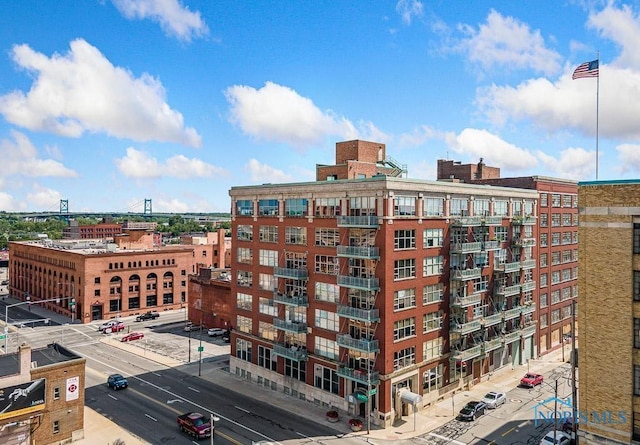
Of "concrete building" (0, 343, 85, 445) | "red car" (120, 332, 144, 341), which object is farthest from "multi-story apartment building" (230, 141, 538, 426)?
"red car" (120, 332, 144, 341)

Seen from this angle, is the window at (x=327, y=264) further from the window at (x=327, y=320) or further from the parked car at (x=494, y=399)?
the parked car at (x=494, y=399)

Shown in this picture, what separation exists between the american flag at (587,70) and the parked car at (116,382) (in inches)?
2435

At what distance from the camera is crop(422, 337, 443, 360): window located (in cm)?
5227

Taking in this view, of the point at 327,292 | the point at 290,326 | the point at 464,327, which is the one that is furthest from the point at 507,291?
the point at 290,326

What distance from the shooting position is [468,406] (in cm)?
5034

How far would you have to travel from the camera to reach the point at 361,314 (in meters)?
47.6

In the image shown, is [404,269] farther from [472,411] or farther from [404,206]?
[472,411]

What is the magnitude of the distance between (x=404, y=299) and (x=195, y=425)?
24484 mm

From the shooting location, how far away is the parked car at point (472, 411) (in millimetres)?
48938

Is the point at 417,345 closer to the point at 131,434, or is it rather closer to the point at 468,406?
the point at 468,406

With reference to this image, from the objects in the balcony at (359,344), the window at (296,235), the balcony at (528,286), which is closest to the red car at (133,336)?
the window at (296,235)

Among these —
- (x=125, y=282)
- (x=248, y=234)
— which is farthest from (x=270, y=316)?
(x=125, y=282)

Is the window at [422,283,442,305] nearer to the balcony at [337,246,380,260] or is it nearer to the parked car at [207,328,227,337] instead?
the balcony at [337,246,380,260]

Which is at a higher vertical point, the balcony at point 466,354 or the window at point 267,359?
the balcony at point 466,354
